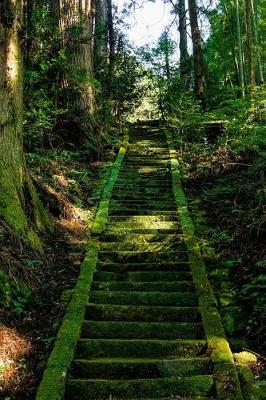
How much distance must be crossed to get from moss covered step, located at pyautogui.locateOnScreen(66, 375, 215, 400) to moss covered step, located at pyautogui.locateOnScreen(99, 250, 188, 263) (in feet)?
8.82

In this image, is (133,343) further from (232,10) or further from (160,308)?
(232,10)

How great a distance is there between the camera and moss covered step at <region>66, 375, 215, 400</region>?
413cm

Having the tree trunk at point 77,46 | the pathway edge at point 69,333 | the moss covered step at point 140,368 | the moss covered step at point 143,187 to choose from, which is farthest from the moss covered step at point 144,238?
the tree trunk at point 77,46

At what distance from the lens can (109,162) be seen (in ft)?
40.8

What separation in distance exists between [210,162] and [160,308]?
601 centimetres

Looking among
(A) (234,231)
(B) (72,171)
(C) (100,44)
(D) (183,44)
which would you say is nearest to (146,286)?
(A) (234,231)

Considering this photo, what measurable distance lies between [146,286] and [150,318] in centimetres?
69

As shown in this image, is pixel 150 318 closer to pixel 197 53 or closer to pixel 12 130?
pixel 12 130

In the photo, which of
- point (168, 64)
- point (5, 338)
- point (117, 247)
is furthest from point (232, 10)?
point (5, 338)

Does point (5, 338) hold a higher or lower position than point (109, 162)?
lower

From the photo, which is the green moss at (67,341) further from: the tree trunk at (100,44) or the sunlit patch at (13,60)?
the tree trunk at (100,44)

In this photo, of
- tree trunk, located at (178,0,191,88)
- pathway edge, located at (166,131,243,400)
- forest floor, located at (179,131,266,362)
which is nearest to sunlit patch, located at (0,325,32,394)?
pathway edge, located at (166,131,243,400)

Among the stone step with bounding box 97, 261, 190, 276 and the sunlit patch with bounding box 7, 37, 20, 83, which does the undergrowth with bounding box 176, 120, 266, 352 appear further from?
the sunlit patch with bounding box 7, 37, 20, 83

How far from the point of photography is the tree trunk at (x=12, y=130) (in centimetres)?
614
